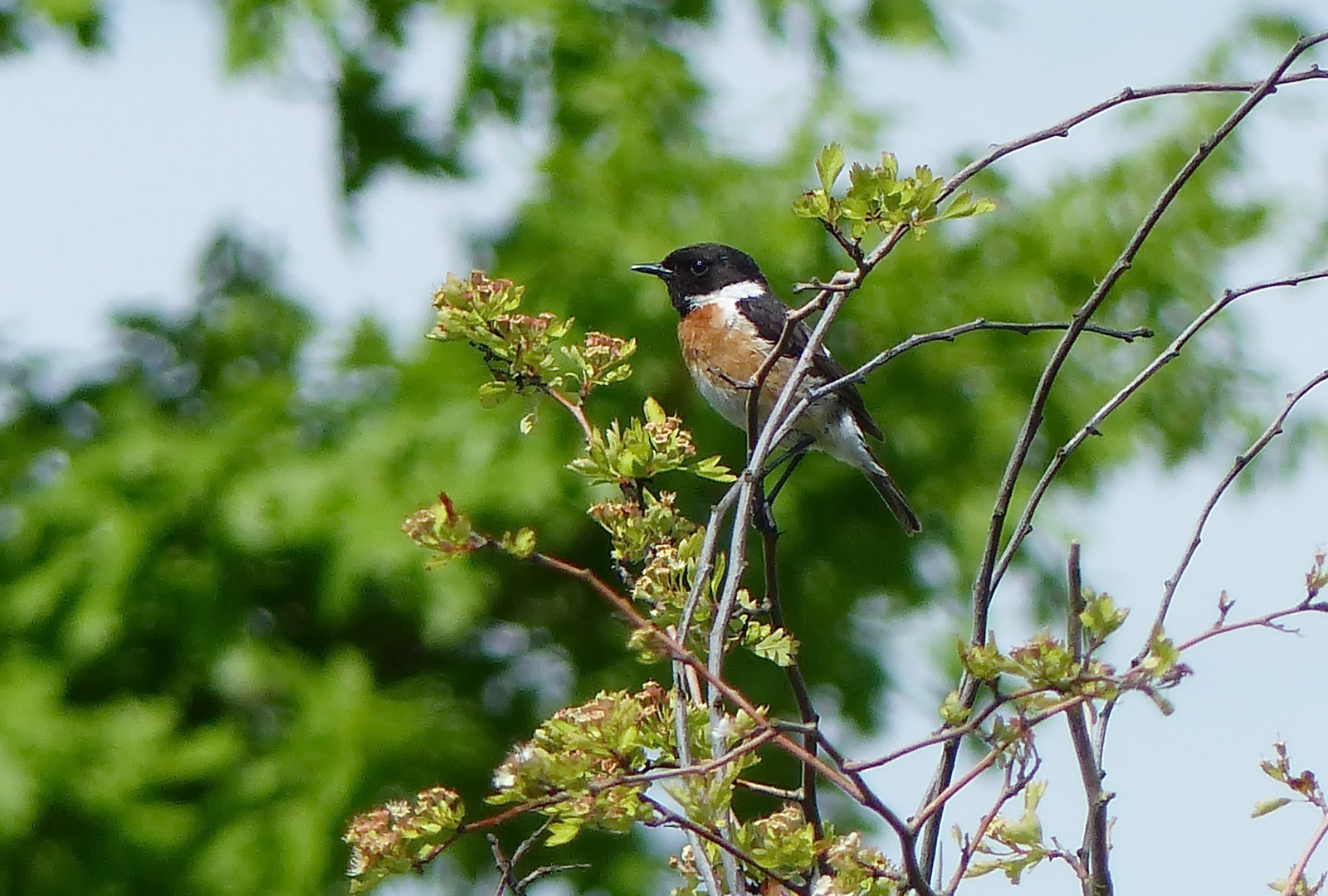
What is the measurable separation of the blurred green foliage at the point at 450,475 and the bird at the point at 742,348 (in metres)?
1.14

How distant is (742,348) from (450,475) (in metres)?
2.02

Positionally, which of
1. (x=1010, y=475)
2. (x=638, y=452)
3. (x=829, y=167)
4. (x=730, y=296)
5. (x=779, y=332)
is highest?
(x=730, y=296)

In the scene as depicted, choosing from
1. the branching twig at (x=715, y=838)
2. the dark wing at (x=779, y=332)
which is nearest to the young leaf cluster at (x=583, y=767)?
the branching twig at (x=715, y=838)

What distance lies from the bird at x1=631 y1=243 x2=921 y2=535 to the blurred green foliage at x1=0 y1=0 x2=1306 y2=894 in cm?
114

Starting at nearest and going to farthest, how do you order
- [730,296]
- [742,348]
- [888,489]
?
1. [742,348]
2. [730,296]
3. [888,489]

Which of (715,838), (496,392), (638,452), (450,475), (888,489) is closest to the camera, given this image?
(715,838)

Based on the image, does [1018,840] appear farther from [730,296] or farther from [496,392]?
[730,296]

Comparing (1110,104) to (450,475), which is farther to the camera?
(450,475)

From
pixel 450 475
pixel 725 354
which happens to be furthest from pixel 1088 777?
pixel 450 475

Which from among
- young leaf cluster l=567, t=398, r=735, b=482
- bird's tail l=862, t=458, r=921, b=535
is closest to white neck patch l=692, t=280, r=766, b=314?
bird's tail l=862, t=458, r=921, b=535

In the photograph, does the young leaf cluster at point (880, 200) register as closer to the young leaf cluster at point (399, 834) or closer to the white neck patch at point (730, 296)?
the young leaf cluster at point (399, 834)

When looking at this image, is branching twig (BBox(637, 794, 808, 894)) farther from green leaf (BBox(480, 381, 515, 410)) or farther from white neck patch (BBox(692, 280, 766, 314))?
white neck patch (BBox(692, 280, 766, 314))

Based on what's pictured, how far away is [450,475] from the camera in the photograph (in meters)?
6.87

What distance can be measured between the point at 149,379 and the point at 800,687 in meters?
6.78
